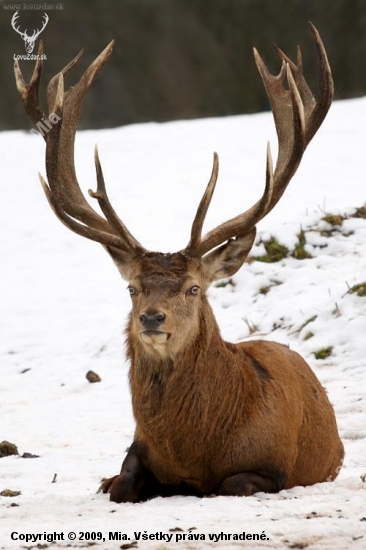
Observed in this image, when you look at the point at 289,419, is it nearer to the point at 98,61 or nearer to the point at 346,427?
the point at 346,427

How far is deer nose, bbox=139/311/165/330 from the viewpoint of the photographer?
20.0 feet

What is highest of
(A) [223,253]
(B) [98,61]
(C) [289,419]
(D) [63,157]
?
(B) [98,61]

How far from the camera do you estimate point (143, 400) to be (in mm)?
6418

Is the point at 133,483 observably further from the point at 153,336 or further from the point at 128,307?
the point at 128,307

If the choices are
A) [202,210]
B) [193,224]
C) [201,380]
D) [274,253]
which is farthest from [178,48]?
[201,380]

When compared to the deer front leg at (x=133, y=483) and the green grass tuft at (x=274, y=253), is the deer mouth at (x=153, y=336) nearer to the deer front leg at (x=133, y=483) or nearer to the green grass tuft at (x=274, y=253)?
the deer front leg at (x=133, y=483)

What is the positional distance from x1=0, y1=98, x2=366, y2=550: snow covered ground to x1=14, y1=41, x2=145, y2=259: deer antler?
166 cm

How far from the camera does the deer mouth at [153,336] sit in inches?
241

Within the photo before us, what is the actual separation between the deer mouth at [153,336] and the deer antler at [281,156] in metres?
0.78

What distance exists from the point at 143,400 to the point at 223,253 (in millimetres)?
1206

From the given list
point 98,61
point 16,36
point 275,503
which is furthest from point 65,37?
point 275,503

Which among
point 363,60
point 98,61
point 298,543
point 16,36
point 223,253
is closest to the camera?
point 298,543

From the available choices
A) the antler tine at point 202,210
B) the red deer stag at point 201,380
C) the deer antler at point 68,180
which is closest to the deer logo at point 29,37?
the deer antler at point 68,180

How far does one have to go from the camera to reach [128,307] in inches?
558
